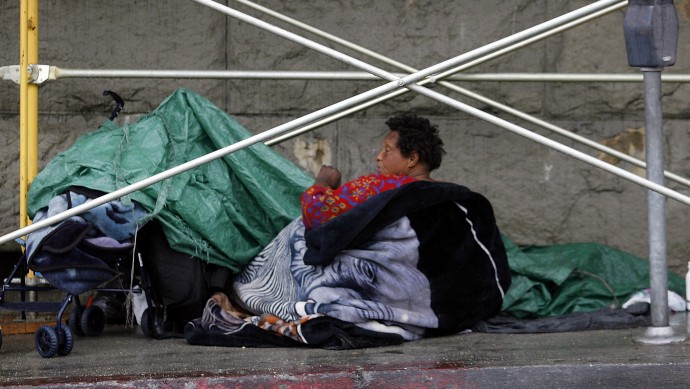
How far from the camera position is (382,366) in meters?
3.95

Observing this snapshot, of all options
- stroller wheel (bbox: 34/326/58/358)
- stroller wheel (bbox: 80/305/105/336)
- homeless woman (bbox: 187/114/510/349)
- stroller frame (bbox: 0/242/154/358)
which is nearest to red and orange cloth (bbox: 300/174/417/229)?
homeless woman (bbox: 187/114/510/349)

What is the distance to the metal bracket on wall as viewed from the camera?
484 cm

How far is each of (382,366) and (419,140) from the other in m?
1.36

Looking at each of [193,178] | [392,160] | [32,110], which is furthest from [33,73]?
[392,160]

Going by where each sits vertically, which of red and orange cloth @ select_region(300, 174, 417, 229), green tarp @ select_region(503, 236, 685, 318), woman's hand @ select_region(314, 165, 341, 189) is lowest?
green tarp @ select_region(503, 236, 685, 318)

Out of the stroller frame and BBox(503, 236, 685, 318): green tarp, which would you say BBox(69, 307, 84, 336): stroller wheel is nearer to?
the stroller frame

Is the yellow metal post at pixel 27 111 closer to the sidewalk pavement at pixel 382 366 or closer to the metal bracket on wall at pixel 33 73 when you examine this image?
the metal bracket on wall at pixel 33 73

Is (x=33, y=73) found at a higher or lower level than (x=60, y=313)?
higher

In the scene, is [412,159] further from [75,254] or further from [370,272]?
[75,254]

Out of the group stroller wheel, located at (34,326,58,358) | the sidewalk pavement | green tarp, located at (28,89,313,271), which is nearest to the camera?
the sidewalk pavement

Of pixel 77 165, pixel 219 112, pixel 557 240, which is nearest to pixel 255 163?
pixel 219 112

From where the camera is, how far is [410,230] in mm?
4699

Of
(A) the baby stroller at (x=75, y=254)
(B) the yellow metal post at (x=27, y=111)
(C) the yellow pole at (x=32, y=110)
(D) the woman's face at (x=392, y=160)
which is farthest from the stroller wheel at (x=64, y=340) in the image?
(D) the woman's face at (x=392, y=160)

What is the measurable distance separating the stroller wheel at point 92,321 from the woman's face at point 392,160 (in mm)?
1220
